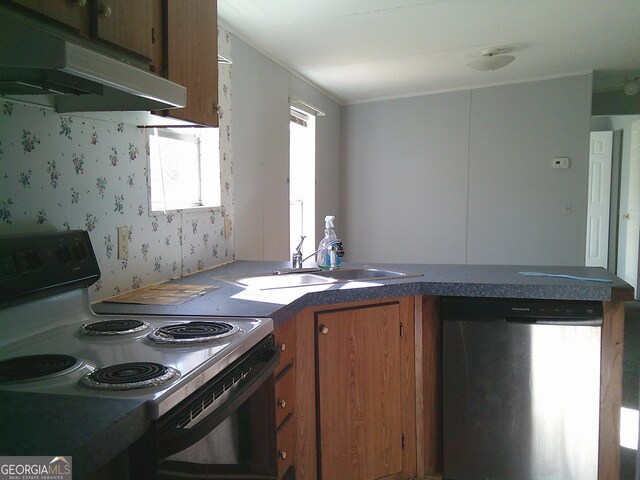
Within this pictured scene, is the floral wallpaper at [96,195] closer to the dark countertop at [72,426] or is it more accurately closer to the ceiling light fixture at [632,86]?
the dark countertop at [72,426]

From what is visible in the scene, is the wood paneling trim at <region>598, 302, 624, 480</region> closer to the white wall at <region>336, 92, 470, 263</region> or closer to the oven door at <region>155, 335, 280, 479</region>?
the oven door at <region>155, 335, 280, 479</region>

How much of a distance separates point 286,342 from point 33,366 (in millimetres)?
812

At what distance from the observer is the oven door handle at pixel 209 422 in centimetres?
89

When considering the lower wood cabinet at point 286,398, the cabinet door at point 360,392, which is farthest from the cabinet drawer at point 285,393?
the cabinet door at point 360,392

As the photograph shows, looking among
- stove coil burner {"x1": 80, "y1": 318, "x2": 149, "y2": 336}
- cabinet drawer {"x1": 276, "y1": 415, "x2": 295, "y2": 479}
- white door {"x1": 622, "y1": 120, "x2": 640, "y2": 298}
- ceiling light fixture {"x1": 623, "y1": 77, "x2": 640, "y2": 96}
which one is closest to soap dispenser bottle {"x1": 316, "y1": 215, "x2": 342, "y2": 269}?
cabinet drawer {"x1": 276, "y1": 415, "x2": 295, "y2": 479}

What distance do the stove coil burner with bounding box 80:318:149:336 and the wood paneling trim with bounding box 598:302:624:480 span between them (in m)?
1.68

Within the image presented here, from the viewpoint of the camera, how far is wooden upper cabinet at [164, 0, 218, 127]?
163 cm

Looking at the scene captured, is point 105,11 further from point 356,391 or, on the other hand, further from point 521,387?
point 521,387

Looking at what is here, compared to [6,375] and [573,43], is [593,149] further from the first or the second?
[6,375]

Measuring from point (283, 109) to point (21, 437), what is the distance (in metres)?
2.97

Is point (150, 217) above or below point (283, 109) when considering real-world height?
below

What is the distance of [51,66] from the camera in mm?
969

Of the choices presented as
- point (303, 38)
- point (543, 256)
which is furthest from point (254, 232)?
point (543, 256)

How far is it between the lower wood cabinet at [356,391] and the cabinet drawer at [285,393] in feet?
0.24
